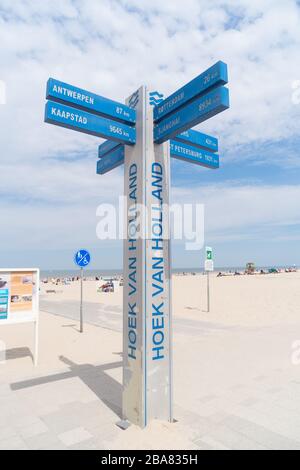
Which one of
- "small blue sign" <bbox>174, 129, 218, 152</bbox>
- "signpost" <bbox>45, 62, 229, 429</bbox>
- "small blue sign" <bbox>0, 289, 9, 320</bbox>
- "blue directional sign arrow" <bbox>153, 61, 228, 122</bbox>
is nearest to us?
"blue directional sign arrow" <bbox>153, 61, 228, 122</bbox>

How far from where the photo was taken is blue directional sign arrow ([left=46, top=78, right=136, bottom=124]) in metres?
3.86

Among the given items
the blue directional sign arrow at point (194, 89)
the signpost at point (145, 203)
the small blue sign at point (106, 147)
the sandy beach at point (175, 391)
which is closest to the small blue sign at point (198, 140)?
the signpost at point (145, 203)

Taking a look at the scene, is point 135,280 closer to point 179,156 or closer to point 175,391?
point 179,156

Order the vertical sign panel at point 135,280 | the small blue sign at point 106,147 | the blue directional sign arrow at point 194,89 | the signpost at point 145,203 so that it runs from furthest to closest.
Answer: the small blue sign at point 106,147 → the vertical sign panel at point 135,280 → the signpost at point 145,203 → the blue directional sign arrow at point 194,89

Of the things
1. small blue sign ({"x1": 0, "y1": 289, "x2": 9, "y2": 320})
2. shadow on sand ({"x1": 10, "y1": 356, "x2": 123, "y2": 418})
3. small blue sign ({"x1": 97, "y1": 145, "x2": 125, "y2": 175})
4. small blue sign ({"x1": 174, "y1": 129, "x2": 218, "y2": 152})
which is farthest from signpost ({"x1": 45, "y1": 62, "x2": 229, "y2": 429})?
small blue sign ({"x1": 0, "y1": 289, "x2": 9, "y2": 320})

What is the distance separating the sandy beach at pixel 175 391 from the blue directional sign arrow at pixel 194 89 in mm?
3970

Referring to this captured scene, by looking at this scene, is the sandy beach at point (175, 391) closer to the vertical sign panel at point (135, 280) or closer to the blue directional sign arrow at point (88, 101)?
the vertical sign panel at point (135, 280)

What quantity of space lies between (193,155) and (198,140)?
0.78ft

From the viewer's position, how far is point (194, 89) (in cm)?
391

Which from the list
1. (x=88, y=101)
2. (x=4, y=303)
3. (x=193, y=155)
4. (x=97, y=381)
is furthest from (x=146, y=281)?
(x=4, y=303)

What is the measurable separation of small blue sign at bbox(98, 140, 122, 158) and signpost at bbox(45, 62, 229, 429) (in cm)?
52

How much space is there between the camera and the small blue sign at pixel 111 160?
195 inches

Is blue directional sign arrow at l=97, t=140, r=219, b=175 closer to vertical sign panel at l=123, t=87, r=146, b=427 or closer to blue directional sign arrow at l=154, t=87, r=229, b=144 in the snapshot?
vertical sign panel at l=123, t=87, r=146, b=427
